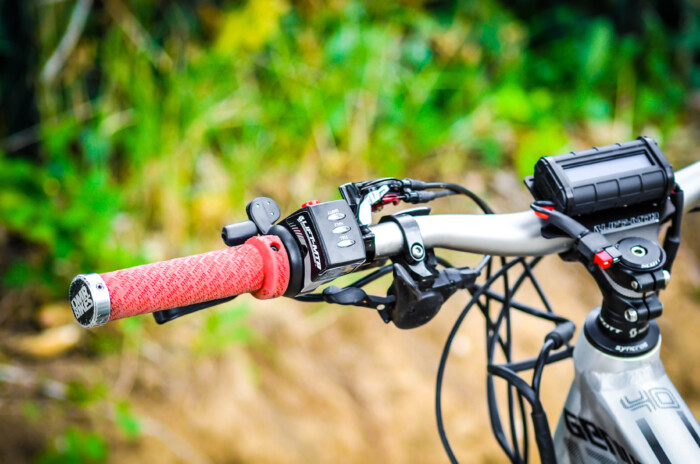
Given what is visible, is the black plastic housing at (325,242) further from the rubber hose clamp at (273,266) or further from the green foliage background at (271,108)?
the green foliage background at (271,108)

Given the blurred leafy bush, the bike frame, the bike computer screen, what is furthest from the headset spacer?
the blurred leafy bush

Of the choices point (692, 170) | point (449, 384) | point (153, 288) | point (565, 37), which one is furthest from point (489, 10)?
point (153, 288)

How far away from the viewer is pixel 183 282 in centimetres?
70

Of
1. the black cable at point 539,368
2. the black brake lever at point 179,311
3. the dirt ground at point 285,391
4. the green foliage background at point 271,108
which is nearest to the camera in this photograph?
the black brake lever at point 179,311

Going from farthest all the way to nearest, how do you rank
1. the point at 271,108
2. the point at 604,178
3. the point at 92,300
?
the point at 271,108 < the point at 604,178 < the point at 92,300

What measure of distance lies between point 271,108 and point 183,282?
2.22 meters

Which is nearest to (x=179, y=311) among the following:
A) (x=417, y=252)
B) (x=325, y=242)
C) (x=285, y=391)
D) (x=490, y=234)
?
(x=325, y=242)

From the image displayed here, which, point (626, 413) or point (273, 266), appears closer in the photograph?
point (273, 266)

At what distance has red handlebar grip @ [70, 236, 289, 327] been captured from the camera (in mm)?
651

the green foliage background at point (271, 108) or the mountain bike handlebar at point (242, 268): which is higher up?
the green foliage background at point (271, 108)

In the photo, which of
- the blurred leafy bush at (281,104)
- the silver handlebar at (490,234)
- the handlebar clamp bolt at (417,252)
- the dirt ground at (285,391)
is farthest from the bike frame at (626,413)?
the blurred leafy bush at (281,104)

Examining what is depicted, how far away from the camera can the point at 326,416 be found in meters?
2.32

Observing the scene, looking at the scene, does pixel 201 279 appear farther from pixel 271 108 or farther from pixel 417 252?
pixel 271 108

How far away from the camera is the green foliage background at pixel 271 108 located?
7.52 ft
